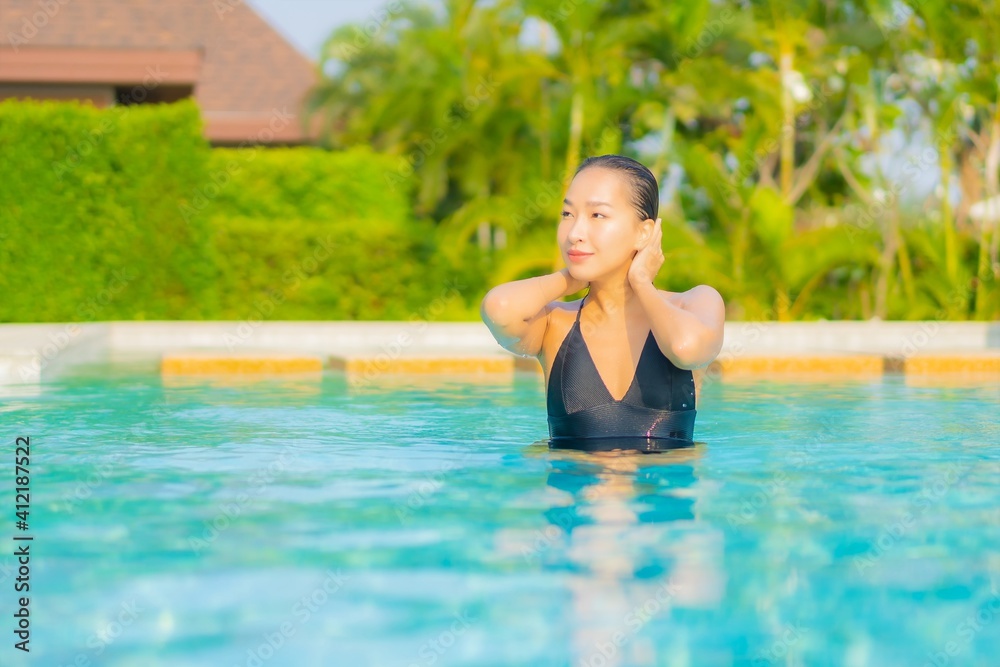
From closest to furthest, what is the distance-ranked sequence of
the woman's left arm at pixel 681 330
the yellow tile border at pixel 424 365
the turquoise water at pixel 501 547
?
the turquoise water at pixel 501 547 → the woman's left arm at pixel 681 330 → the yellow tile border at pixel 424 365

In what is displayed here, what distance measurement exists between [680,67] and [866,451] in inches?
569

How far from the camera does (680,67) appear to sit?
20.5 m

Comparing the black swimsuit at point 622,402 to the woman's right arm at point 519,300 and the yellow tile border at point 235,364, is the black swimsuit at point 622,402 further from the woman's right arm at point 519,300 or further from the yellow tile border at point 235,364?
the yellow tile border at point 235,364

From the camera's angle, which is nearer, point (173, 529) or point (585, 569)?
point (585, 569)

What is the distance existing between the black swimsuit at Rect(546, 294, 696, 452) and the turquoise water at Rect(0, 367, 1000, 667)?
121 millimetres

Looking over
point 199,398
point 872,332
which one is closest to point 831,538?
point 199,398

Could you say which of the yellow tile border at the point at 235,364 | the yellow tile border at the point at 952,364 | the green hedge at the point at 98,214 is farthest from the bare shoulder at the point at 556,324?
the green hedge at the point at 98,214

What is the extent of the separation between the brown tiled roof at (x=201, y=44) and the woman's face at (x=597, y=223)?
17.4 metres

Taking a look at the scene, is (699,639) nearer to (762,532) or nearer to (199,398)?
(762,532)

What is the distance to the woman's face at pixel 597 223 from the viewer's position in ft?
16.8

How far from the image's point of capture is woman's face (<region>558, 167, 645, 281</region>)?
5.11 metres

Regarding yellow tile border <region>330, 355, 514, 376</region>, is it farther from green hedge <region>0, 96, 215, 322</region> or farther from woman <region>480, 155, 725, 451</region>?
green hedge <region>0, 96, 215, 322</region>

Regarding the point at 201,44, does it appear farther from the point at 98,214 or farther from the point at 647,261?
the point at 647,261

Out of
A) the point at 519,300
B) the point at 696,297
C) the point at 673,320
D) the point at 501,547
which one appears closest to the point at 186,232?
the point at 519,300
